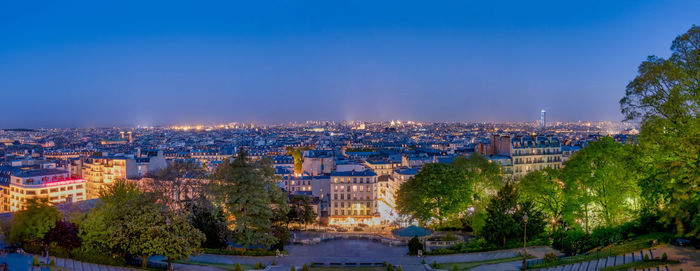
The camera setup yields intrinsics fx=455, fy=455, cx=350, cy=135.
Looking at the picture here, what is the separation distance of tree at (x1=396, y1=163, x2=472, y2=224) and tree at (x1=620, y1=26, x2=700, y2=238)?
1867 centimetres

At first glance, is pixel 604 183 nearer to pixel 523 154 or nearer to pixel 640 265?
pixel 640 265

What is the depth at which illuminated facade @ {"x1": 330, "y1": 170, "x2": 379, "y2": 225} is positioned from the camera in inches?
2761


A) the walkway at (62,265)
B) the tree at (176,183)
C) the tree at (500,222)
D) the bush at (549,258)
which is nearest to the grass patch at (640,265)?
the bush at (549,258)

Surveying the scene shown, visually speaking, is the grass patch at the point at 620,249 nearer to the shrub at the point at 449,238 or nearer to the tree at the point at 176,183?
the shrub at the point at 449,238

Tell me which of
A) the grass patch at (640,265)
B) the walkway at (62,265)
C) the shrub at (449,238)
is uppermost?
the grass patch at (640,265)

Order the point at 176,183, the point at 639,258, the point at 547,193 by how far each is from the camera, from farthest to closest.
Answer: the point at 176,183 → the point at 547,193 → the point at 639,258

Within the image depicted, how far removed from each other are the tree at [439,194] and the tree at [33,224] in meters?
33.0

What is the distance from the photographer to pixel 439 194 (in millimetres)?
48469

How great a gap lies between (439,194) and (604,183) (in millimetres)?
16951

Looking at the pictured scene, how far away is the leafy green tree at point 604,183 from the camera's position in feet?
112

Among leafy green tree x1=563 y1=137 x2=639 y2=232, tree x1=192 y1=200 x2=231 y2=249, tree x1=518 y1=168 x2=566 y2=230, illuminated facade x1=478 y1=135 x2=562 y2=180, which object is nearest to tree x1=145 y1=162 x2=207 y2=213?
tree x1=192 y1=200 x2=231 y2=249

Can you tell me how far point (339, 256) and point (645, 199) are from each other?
79.1 feet

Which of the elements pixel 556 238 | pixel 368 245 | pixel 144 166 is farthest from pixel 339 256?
pixel 144 166

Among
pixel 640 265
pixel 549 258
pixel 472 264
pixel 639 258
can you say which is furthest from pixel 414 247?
pixel 640 265
